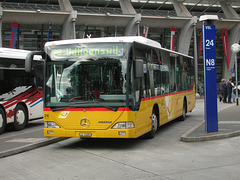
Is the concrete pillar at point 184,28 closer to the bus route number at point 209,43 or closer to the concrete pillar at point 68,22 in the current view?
the concrete pillar at point 68,22

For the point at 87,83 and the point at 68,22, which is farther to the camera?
the point at 68,22

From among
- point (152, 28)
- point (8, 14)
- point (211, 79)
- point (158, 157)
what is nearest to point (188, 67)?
point (211, 79)

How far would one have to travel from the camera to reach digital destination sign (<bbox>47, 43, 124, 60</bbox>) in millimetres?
8805

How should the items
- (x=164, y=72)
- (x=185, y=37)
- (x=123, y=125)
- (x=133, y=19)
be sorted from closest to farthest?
(x=123, y=125), (x=164, y=72), (x=133, y=19), (x=185, y=37)

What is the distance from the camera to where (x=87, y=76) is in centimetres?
880

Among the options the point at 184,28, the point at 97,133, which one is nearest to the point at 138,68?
the point at 97,133

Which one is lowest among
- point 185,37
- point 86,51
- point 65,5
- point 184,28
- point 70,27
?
point 86,51

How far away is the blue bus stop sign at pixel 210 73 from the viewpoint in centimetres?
1010

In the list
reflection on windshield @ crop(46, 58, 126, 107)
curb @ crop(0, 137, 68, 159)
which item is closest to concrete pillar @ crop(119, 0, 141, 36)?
curb @ crop(0, 137, 68, 159)

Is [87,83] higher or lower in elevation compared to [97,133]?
higher

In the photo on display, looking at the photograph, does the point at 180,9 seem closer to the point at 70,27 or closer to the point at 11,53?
the point at 70,27

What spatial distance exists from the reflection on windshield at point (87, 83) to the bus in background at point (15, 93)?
3.16m

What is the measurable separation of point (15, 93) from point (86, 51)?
5071 millimetres

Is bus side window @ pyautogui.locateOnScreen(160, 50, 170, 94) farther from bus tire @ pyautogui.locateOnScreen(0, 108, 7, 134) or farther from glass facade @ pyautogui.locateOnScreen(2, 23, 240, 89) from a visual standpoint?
glass facade @ pyautogui.locateOnScreen(2, 23, 240, 89)
